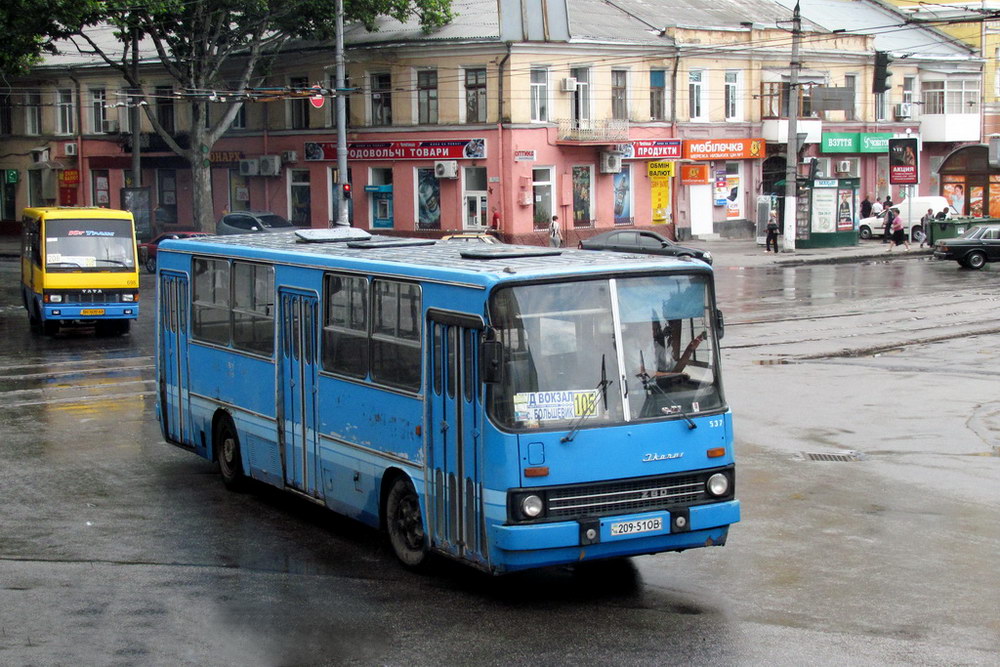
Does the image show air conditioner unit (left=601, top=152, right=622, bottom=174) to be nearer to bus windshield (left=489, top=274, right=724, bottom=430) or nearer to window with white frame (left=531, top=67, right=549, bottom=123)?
window with white frame (left=531, top=67, right=549, bottom=123)

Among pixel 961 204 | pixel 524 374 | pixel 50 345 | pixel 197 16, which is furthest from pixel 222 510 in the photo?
pixel 961 204

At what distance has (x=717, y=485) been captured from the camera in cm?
941

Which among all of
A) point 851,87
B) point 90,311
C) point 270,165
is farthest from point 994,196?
point 90,311

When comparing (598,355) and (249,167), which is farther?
(249,167)

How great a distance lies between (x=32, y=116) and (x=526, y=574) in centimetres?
5766

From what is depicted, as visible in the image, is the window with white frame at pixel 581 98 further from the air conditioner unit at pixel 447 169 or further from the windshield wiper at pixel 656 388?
the windshield wiper at pixel 656 388

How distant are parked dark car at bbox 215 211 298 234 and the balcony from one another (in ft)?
34.2

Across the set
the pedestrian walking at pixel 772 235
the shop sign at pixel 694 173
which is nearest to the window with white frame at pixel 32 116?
the shop sign at pixel 694 173

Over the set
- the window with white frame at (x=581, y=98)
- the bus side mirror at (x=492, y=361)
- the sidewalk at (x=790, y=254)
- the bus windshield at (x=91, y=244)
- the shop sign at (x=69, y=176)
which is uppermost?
the window with white frame at (x=581, y=98)

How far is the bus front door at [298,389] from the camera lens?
11.5m

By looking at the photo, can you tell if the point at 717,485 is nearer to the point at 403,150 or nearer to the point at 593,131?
the point at 593,131

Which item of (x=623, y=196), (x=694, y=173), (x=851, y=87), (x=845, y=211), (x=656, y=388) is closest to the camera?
(x=656, y=388)

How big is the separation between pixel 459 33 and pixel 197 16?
9.15 metres

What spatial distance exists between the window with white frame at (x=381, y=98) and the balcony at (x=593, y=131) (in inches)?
252
